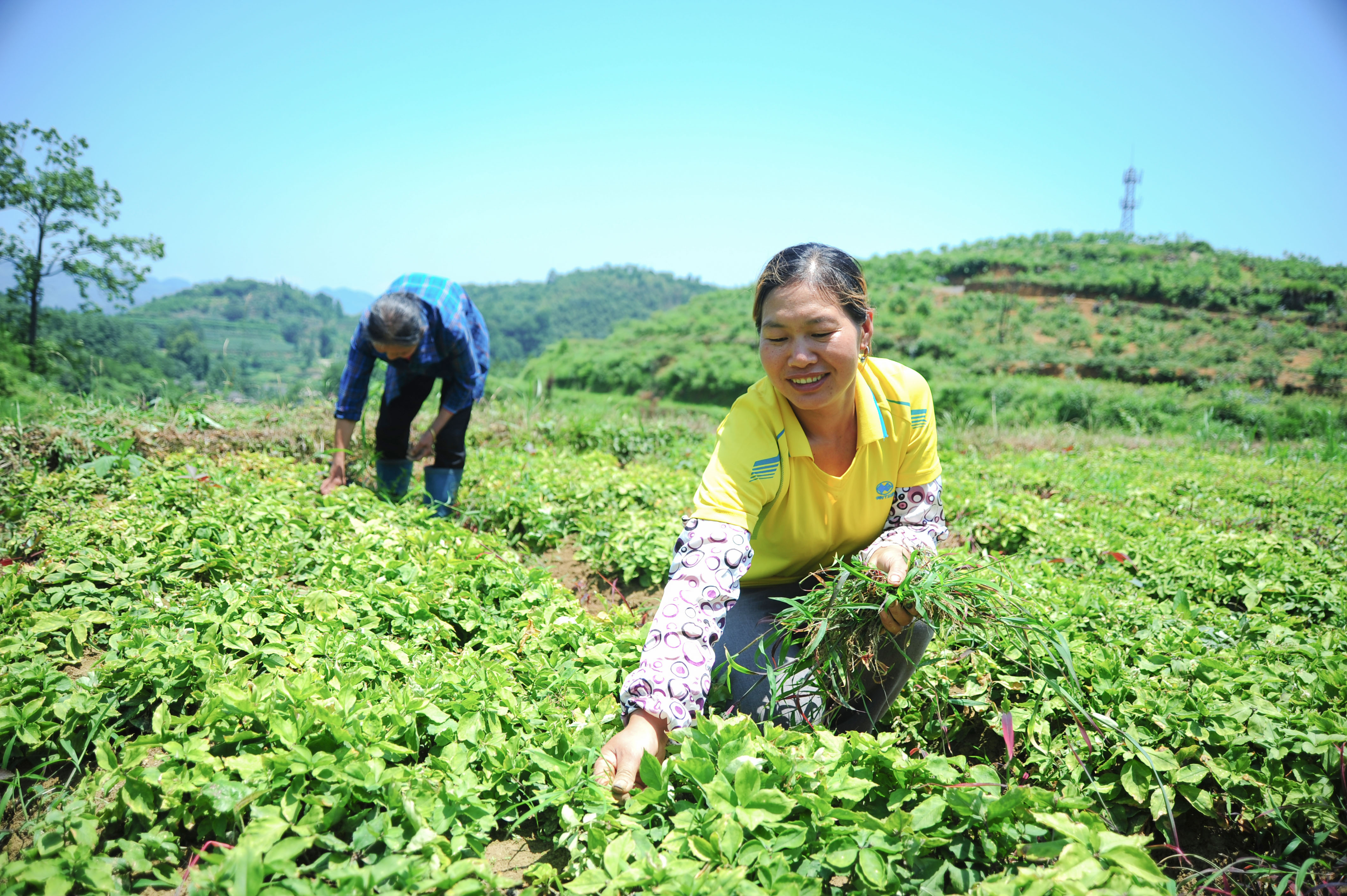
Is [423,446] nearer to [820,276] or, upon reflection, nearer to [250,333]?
[820,276]

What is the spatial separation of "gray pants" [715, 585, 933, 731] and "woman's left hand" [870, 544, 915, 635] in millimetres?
59

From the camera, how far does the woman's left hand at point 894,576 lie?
185 centimetres

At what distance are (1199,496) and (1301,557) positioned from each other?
2.28 meters

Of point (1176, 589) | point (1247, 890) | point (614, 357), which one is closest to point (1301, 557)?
point (1176, 589)

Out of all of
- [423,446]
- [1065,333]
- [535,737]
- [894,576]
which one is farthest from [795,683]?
[1065,333]

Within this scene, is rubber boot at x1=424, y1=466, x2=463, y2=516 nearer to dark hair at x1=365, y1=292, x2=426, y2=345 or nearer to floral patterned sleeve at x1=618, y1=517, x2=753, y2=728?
dark hair at x1=365, y1=292, x2=426, y2=345

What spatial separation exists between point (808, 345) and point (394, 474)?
367 cm

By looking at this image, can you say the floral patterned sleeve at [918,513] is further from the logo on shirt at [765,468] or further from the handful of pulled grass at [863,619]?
the logo on shirt at [765,468]

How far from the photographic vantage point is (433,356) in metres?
4.50

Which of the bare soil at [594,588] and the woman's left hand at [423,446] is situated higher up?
the woman's left hand at [423,446]

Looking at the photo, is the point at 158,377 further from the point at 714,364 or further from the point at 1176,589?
the point at 714,364

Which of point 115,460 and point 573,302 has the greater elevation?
point 573,302

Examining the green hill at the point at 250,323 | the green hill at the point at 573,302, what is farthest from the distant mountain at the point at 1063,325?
the green hill at the point at 573,302

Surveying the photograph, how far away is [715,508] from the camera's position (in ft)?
6.46
